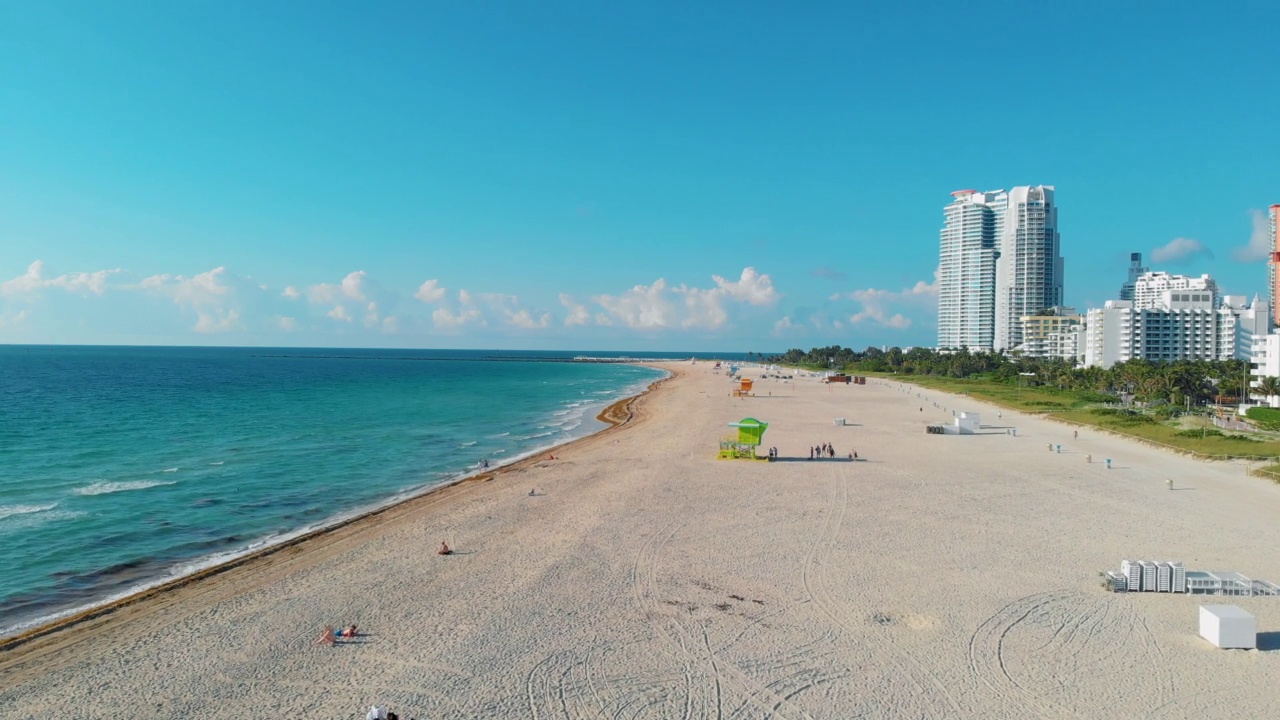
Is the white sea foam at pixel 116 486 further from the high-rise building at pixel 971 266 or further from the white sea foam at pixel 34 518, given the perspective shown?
the high-rise building at pixel 971 266

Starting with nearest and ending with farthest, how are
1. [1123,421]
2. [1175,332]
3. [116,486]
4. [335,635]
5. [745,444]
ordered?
[335,635] → [116,486] → [745,444] → [1123,421] → [1175,332]

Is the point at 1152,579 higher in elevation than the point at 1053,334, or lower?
lower

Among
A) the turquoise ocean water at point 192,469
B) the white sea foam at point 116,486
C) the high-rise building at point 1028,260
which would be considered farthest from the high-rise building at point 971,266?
the white sea foam at point 116,486

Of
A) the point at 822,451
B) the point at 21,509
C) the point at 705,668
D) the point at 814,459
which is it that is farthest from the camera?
the point at 822,451

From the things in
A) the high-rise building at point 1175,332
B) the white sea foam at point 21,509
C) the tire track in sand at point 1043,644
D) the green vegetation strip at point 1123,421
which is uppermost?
the high-rise building at point 1175,332

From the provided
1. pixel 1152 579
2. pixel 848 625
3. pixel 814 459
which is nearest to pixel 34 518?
pixel 848 625

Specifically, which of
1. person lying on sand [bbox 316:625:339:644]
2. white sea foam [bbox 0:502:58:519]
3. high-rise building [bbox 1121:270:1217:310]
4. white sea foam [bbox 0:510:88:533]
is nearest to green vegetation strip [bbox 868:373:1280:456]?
person lying on sand [bbox 316:625:339:644]

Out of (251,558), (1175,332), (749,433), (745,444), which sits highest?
(1175,332)

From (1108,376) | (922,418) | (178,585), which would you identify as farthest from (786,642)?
(1108,376)

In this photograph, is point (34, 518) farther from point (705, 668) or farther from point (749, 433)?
point (749, 433)
